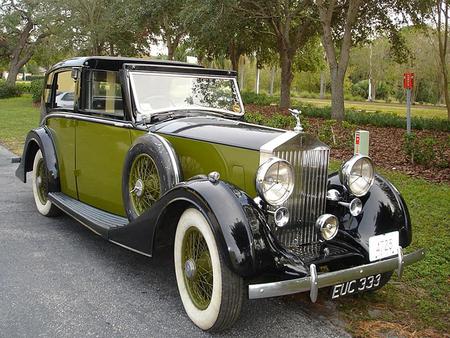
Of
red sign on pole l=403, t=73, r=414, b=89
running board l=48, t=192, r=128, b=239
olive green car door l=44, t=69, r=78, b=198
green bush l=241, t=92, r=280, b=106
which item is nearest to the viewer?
running board l=48, t=192, r=128, b=239

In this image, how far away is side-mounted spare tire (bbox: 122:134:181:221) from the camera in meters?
3.57

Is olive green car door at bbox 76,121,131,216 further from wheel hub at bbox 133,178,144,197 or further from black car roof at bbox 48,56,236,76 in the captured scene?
black car roof at bbox 48,56,236,76

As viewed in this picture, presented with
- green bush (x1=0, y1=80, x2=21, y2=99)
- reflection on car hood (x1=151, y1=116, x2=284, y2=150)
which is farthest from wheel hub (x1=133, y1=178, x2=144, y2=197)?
green bush (x1=0, y1=80, x2=21, y2=99)

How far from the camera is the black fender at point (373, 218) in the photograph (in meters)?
3.37

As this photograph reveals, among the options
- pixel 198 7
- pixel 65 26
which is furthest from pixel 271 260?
pixel 65 26

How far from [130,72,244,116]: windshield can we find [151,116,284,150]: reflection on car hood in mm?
272

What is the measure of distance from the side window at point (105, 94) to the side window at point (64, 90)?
382 millimetres

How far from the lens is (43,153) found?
535cm

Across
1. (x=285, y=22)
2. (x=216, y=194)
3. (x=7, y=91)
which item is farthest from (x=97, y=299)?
(x=7, y=91)

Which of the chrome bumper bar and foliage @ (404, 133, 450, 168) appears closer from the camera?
the chrome bumper bar

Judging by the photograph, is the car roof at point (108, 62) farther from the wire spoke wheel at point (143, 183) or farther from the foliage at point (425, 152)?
the foliage at point (425, 152)

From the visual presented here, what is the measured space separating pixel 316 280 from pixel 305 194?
32.1 inches

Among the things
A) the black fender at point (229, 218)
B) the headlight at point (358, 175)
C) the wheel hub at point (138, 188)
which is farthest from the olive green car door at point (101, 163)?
the headlight at point (358, 175)

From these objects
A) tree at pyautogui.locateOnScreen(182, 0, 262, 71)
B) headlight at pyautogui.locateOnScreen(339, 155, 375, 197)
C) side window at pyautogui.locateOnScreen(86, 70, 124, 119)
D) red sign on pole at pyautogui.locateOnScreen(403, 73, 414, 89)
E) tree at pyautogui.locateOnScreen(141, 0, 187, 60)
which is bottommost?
headlight at pyautogui.locateOnScreen(339, 155, 375, 197)
